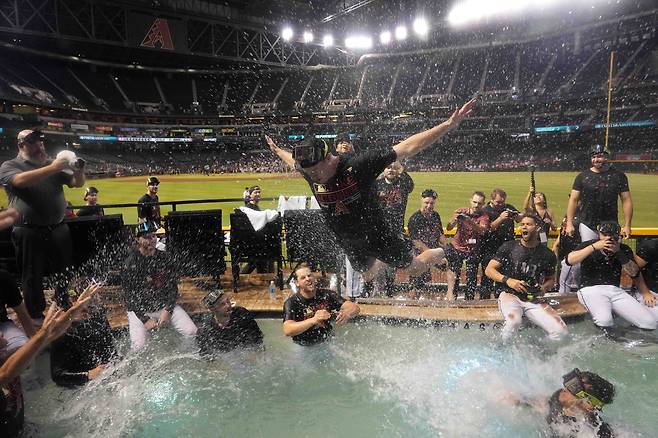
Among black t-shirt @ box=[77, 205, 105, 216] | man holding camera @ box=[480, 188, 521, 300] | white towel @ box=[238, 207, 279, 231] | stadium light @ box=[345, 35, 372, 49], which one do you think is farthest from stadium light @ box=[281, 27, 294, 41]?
man holding camera @ box=[480, 188, 521, 300]

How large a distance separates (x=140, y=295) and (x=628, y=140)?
43642 millimetres

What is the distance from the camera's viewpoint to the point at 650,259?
5.76 metres

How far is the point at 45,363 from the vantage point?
4.66 meters

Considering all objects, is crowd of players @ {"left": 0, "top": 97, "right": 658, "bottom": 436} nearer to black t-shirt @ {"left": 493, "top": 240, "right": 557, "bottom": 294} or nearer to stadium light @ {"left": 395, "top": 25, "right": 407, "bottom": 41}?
black t-shirt @ {"left": 493, "top": 240, "right": 557, "bottom": 294}

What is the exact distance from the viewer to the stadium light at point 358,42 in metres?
51.1

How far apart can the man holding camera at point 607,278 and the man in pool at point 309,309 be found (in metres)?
3.17

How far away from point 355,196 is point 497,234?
10.4 ft

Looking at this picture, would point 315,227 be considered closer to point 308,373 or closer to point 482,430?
point 308,373

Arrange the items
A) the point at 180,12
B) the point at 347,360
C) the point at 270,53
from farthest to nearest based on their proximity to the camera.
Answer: the point at 270,53 → the point at 180,12 → the point at 347,360

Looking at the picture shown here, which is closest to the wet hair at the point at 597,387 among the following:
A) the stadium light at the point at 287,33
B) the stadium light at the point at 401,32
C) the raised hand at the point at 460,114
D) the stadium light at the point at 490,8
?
the raised hand at the point at 460,114

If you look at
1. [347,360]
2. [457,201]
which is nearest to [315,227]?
[347,360]

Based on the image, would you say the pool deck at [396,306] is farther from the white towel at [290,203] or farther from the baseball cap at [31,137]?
the baseball cap at [31,137]

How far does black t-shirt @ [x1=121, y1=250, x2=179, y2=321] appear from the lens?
5227 mm

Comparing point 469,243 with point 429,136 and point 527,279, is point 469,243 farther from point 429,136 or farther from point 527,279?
point 429,136
